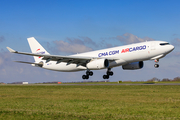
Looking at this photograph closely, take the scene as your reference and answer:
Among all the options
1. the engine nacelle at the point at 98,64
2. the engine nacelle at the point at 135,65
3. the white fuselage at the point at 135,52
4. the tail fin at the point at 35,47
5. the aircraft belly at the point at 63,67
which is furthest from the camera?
the tail fin at the point at 35,47

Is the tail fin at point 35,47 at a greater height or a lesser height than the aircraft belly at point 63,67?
greater

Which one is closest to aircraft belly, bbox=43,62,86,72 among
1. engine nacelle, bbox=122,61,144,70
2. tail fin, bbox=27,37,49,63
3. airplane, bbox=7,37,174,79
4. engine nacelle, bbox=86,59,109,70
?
airplane, bbox=7,37,174,79

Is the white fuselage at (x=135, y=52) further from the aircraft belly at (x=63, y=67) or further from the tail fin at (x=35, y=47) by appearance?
the tail fin at (x=35, y=47)

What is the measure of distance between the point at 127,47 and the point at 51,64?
18678mm

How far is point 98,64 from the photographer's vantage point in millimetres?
38438

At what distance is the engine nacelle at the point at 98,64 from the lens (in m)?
38.1

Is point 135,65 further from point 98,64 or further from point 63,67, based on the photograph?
point 63,67

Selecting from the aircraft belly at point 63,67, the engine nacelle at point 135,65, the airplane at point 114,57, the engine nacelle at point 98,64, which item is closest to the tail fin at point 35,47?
the aircraft belly at point 63,67

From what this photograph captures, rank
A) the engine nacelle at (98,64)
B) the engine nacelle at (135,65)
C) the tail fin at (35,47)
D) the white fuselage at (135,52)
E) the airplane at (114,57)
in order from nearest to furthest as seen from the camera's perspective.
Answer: the white fuselage at (135,52)
the airplane at (114,57)
the engine nacelle at (98,64)
the engine nacelle at (135,65)
the tail fin at (35,47)

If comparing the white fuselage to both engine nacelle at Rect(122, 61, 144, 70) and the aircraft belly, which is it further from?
engine nacelle at Rect(122, 61, 144, 70)

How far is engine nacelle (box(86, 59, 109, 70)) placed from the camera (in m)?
38.1

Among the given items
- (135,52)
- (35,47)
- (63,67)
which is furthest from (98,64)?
(35,47)

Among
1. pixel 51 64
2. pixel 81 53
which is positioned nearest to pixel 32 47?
pixel 51 64

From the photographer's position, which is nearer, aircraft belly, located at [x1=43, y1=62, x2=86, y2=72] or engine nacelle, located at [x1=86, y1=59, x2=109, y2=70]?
engine nacelle, located at [x1=86, y1=59, x2=109, y2=70]
